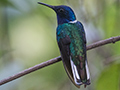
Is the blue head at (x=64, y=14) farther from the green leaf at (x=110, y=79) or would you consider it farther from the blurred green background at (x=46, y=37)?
the green leaf at (x=110, y=79)

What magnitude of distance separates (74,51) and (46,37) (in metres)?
0.99

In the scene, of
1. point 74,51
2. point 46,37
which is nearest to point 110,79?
point 74,51

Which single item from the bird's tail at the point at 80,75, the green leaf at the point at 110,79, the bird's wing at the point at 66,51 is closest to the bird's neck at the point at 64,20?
the bird's wing at the point at 66,51

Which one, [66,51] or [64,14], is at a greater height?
[64,14]

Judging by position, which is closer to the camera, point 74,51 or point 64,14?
point 74,51

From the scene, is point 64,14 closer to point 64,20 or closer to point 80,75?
point 64,20

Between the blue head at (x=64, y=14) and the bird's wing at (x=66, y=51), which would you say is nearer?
the bird's wing at (x=66, y=51)

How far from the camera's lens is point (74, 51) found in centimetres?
208

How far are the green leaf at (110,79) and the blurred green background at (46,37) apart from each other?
581 mm

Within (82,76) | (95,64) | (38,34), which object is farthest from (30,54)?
(82,76)

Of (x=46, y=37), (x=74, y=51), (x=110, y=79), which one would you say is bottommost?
(x=46, y=37)

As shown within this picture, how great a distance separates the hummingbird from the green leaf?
4.0 inches

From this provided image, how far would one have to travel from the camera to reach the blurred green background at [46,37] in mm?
2605

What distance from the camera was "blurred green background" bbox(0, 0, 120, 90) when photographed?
2.61 meters
